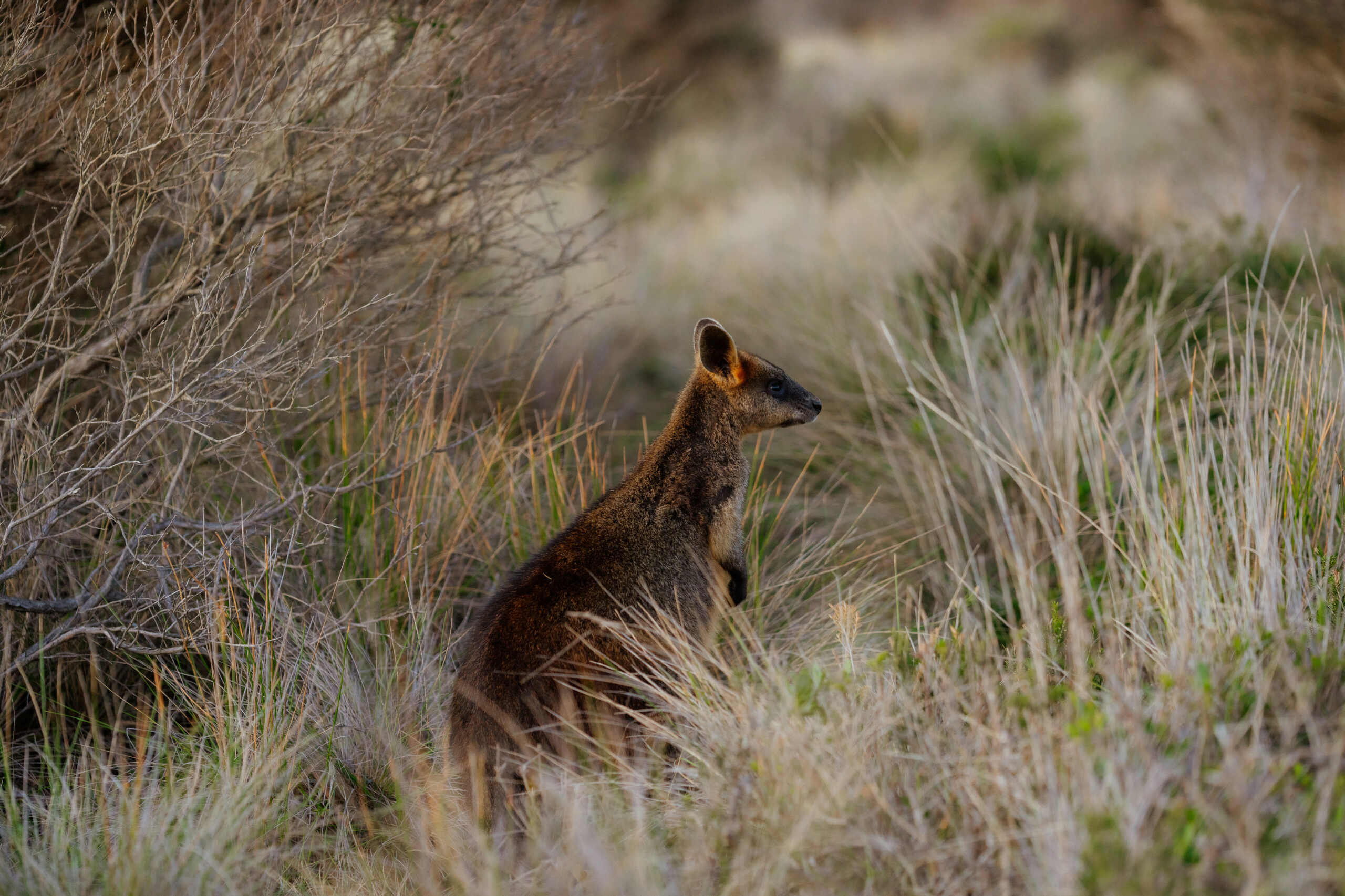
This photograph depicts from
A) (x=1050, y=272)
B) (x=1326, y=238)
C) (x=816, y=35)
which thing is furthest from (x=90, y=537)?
(x=816, y=35)

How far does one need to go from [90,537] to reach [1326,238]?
7.25 metres

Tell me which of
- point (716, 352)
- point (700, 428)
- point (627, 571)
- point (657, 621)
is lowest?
point (657, 621)

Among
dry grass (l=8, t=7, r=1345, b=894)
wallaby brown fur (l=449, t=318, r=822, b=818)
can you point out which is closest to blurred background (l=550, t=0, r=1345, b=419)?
dry grass (l=8, t=7, r=1345, b=894)

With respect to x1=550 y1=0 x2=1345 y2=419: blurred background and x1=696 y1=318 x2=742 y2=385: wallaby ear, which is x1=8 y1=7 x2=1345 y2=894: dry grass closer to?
x1=696 y1=318 x2=742 y2=385: wallaby ear

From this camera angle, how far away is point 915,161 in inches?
555

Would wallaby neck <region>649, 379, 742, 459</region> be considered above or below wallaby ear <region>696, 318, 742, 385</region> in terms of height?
below

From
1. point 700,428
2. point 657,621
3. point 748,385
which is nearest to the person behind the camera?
point 657,621

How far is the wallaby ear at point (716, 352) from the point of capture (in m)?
4.14

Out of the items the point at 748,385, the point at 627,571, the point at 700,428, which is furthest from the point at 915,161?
the point at 627,571

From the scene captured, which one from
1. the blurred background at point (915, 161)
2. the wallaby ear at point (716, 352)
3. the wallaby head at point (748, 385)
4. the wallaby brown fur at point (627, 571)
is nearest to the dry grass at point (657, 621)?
the wallaby brown fur at point (627, 571)

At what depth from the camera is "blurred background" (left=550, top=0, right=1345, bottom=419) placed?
25.2ft

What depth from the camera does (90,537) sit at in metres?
4.25

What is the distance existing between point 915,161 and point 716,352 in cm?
1073

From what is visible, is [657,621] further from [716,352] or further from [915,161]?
[915,161]
